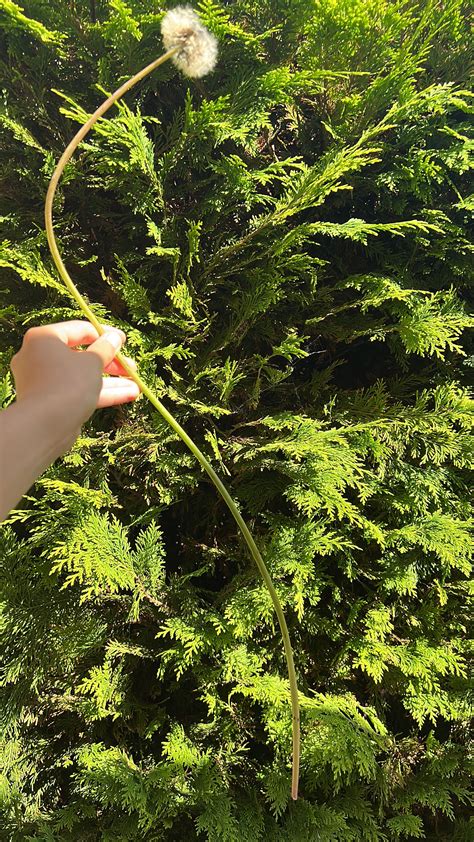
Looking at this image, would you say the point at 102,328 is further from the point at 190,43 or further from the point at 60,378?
the point at 190,43

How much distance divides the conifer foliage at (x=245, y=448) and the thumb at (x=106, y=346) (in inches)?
33.1

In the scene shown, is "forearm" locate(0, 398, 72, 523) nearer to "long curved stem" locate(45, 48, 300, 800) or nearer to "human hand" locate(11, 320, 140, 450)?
"human hand" locate(11, 320, 140, 450)

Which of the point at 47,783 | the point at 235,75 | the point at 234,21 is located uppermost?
the point at 234,21

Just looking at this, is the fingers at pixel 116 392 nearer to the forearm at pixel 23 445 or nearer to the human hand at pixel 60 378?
the human hand at pixel 60 378

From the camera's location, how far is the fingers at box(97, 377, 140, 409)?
1197 mm

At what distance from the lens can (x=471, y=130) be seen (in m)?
2.30

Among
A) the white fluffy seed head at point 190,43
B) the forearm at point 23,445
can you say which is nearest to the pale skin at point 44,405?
the forearm at point 23,445

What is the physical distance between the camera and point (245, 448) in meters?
2.23

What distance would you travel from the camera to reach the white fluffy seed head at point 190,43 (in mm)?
1445

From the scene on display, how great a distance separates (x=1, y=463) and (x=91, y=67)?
215 centimetres

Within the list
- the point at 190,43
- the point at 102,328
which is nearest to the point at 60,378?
the point at 102,328

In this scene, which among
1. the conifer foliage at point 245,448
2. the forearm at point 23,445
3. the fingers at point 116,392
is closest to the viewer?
the forearm at point 23,445

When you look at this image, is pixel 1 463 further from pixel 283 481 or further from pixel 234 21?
pixel 234 21

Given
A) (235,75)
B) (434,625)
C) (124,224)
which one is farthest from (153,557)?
(235,75)
